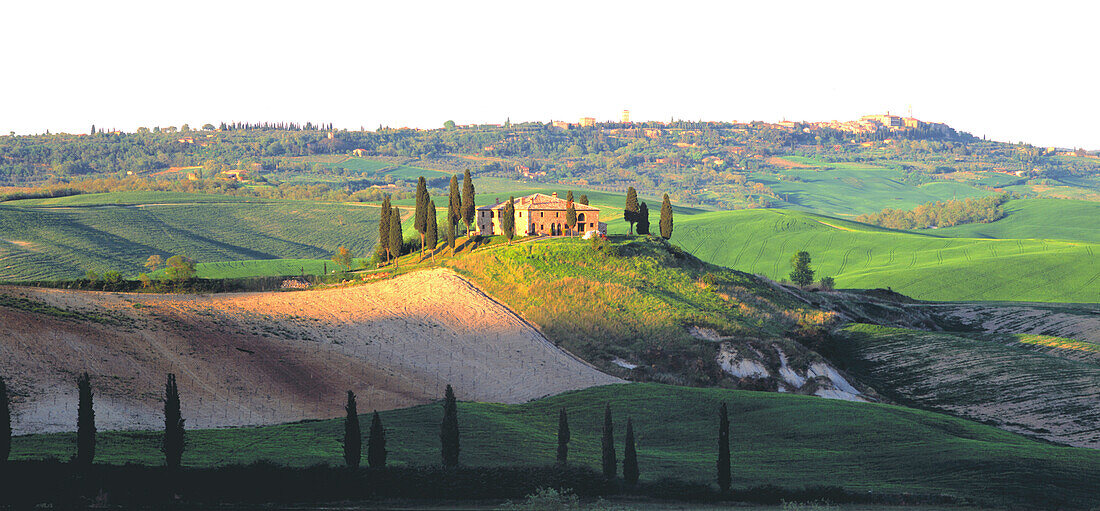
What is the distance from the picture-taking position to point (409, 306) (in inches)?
3344

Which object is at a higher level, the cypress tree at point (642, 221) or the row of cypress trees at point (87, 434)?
the cypress tree at point (642, 221)

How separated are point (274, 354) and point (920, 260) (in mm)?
122047

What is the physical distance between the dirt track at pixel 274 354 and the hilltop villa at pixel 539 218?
22255mm

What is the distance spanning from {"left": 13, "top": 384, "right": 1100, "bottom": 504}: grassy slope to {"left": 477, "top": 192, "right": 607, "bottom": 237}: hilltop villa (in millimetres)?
46991

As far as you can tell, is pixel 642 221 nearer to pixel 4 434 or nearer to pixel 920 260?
pixel 920 260

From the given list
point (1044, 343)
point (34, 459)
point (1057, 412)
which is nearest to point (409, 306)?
point (34, 459)

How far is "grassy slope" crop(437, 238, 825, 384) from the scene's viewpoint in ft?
261

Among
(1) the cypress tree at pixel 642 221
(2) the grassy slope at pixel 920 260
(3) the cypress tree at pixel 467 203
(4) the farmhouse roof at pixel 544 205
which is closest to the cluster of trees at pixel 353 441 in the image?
(3) the cypress tree at pixel 467 203

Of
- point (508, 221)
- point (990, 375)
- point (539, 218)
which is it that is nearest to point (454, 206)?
Result: point (508, 221)

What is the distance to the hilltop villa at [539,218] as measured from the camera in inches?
4405

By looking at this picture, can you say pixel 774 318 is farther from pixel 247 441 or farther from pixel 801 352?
pixel 247 441

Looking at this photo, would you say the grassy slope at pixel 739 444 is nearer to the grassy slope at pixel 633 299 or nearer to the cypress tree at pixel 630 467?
the cypress tree at pixel 630 467

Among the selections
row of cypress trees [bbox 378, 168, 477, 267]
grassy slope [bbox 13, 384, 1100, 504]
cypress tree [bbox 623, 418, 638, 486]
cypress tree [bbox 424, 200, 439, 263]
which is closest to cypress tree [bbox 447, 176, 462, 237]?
row of cypress trees [bbox 378, 168, 477, 267]

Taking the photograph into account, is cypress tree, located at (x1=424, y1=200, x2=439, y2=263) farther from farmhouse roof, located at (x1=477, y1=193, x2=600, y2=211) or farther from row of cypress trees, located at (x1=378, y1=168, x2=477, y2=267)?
farmhouse roof, located at (x1=477, y1=193, x2=600, y2=211)
